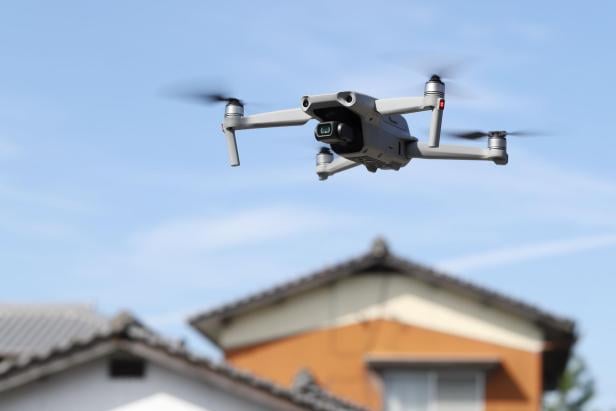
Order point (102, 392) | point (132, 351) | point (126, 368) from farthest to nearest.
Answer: point (126, 368)
point (102, 392)
point (132, 351)

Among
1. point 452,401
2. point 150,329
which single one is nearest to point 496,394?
point 452,401

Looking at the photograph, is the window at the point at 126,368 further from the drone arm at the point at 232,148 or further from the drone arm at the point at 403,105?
the drone arm at the point at 403,105

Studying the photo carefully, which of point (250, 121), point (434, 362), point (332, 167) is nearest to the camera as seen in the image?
point (250, 121)

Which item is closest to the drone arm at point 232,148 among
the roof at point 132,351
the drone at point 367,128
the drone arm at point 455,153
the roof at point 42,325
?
the drone at point 367,128

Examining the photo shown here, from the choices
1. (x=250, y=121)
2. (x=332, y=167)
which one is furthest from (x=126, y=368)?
(x=250, y=121)

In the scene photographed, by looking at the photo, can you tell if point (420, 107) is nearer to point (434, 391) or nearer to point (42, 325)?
point (434, 391)

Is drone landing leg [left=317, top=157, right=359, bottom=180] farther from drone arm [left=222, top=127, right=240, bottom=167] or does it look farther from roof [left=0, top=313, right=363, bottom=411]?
roof [left=0, top=313, right=363, bottom=411]

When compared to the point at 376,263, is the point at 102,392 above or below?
below
